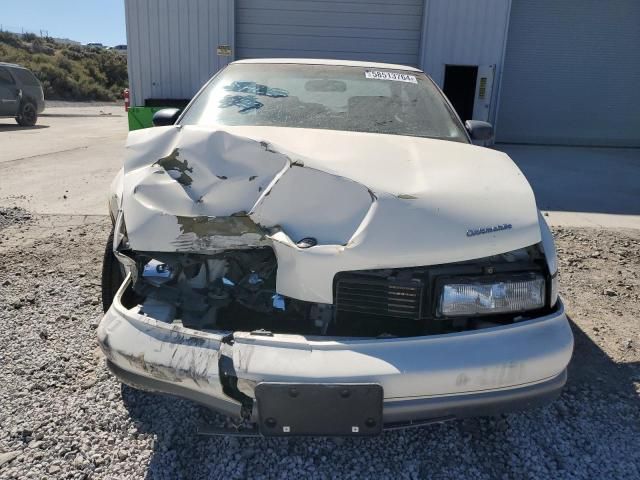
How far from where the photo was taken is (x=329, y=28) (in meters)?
10.6

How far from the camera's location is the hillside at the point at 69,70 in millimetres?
34188

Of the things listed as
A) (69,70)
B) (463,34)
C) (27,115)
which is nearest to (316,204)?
(463,34)

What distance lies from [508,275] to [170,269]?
1.35 m

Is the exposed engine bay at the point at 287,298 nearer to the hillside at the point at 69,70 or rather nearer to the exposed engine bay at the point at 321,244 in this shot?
the exposed engine bay at the point at 321,244

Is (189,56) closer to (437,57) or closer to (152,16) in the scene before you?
(152,16)

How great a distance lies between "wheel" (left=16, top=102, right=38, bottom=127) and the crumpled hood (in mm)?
16490

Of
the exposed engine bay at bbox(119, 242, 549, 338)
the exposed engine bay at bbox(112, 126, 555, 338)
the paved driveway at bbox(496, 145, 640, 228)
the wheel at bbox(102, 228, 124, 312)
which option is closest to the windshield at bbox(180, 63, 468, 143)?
the exposed engine bay at bbox(112, 126, 555, 338)

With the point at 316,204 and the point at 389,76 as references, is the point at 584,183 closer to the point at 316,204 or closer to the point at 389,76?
the point at 389,76

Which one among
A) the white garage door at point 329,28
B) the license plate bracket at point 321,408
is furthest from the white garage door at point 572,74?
the license plate bracket at point 321,408

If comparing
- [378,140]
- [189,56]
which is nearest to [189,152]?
[378,140]

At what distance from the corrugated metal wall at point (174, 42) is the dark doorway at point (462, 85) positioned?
15.7ft

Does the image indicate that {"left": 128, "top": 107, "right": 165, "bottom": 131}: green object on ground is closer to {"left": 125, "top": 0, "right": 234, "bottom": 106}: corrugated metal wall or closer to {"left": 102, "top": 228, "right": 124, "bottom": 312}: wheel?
{"left": 125, "top": 0, "right": 234, "bottom": 106}: corrugated metal wall

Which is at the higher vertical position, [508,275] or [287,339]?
[508,275]

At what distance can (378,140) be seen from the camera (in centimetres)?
261
